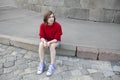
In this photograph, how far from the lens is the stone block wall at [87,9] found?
17.6ft

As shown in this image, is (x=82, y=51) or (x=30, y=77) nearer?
(x=30, y=77)

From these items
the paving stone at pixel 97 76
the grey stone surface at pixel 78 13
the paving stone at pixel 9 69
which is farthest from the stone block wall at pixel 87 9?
the paving stone at pixel 9 69

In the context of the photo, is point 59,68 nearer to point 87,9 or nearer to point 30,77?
point 30,77

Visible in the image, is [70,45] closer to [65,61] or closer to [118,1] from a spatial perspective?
[65,61]

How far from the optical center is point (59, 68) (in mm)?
3484

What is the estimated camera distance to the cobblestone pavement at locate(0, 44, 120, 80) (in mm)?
3212

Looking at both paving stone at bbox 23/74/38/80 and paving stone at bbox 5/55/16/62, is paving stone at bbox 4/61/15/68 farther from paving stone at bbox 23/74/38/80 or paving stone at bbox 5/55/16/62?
paving stone at bbox 23/74/38/80

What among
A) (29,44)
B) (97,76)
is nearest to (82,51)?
(97,76)

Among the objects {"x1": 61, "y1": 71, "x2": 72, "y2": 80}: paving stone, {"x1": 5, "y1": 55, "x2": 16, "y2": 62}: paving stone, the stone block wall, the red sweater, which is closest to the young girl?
the red sweater

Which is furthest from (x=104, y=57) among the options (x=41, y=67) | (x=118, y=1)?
(x=118, y=1)

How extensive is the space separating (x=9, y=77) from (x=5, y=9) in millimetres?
4484

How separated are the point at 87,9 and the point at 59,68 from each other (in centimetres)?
274

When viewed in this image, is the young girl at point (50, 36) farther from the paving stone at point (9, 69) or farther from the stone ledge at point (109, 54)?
the stone ledge at point (109, 54)

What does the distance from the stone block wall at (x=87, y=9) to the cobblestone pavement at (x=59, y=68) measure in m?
2.18
